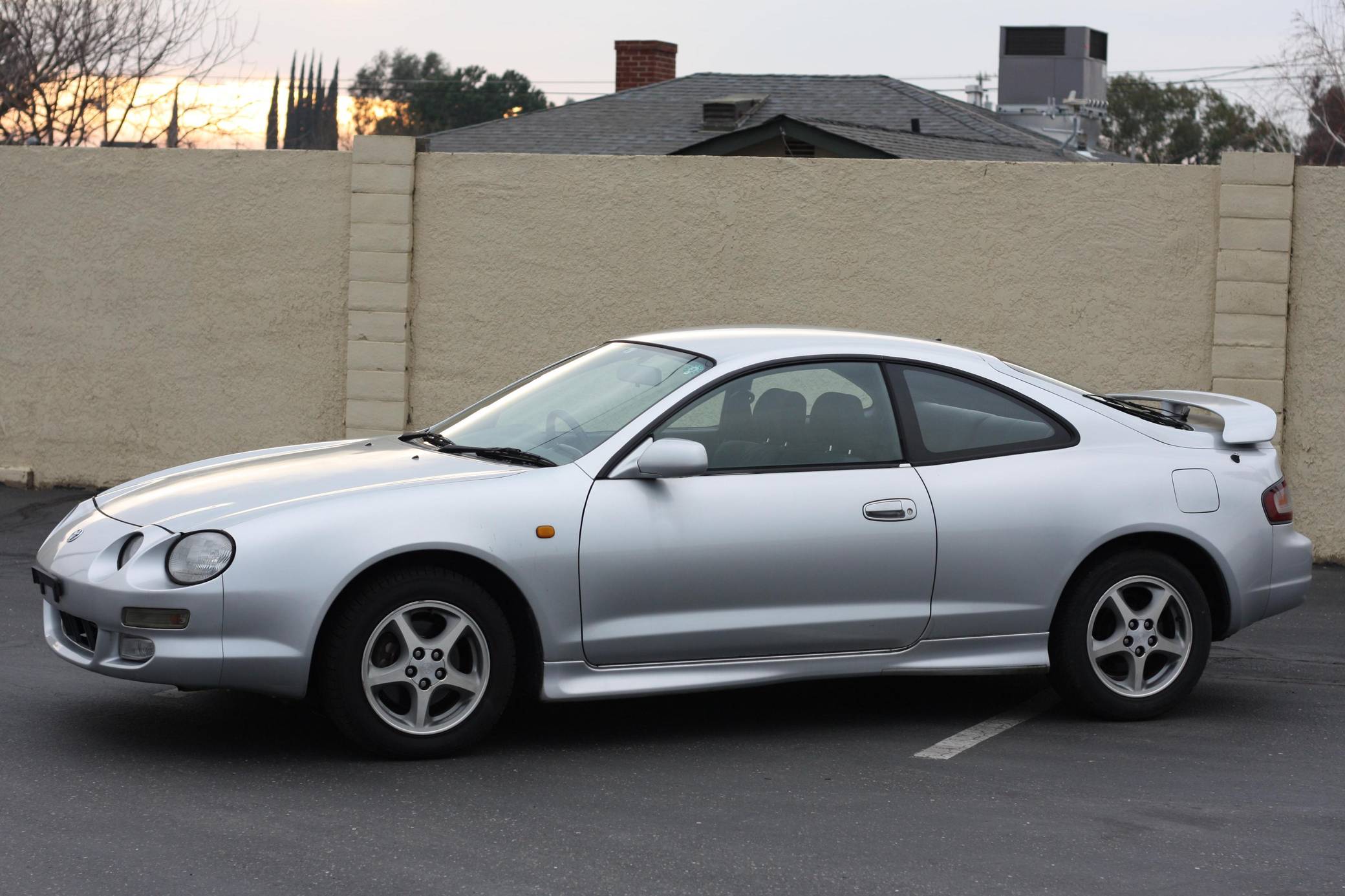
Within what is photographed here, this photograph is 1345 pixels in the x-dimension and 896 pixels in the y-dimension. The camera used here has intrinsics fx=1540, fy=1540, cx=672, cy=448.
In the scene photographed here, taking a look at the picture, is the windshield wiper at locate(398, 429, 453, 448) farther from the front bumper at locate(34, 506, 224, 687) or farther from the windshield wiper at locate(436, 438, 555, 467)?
the front bumper at locate(34, 506, 224, 687)

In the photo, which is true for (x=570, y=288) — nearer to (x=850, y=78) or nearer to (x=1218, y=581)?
(x=1218, y=581)

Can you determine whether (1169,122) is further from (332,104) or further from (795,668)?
(795,668)

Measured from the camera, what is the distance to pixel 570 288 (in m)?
10.9

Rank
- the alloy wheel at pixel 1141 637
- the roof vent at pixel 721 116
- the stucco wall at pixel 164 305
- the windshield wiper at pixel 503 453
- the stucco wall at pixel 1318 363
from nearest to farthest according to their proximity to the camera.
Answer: the windshield wiper at pixel 503 453 → the alloy wheel at pixel 1141 637 → the stucco wall at pixel 1318 363 → the stucco wall at pixel 164 305 → the roof vent at pixel 721 116

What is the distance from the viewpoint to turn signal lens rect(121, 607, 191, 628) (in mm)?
4957

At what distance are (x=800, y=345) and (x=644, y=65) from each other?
84.7 ft

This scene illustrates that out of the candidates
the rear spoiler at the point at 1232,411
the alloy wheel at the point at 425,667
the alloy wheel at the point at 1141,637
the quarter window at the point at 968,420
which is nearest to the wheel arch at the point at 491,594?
the alloy wheel at the point at 425,667

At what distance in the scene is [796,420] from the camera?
5762 mm

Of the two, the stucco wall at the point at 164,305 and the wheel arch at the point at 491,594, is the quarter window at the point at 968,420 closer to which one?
the wheel arch at the point at 491,594

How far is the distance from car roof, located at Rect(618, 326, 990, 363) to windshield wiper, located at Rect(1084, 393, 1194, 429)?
59cm

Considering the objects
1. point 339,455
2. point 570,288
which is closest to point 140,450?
point 570,288

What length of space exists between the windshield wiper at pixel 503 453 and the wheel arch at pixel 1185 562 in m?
2.05

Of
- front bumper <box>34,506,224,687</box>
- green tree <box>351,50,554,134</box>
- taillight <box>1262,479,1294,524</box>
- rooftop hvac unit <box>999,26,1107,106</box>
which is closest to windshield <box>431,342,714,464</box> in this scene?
front bumper <box>34,506,224,687</box>

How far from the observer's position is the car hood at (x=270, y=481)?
17.1 ft
